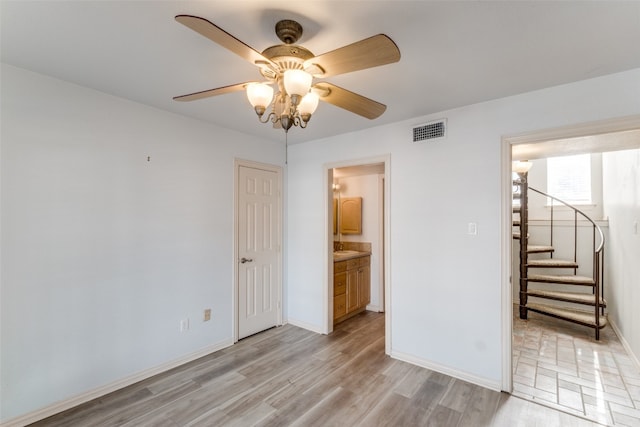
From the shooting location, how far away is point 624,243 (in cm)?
343

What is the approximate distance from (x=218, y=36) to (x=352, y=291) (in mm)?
3658

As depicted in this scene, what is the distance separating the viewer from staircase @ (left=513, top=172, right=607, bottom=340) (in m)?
3.72

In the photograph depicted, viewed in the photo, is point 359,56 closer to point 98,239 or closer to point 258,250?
point 98,239

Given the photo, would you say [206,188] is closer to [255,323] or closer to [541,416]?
[255,323]

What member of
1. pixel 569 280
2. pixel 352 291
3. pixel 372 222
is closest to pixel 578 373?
pixel 569 280

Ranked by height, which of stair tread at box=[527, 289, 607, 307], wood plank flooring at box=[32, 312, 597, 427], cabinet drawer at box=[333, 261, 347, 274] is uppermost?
cabinet drawer at box=[333, 261, 347, 274]

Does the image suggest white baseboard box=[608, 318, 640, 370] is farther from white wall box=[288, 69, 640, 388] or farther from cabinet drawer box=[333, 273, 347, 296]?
cabinet drawer box=[333, 273, 347, 296]

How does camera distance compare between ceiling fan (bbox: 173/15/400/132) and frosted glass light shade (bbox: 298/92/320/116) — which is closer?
ceiling fan (bbox: 173/15/400/132)

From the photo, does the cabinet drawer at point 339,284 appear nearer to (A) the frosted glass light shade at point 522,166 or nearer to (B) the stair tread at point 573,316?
(B) the stair tread at point 573,316

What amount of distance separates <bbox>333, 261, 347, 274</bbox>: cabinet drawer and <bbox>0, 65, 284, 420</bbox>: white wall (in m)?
1.47

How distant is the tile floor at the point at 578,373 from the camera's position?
2.19 m

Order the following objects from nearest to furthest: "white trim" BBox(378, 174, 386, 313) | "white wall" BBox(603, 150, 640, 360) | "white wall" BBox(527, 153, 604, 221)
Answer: "white wall" BBox(603, 150, 640, 360) < "white trim" BBox(378, 174, 386, 313) < "white wall" BBox(527, 153, 604, 221)

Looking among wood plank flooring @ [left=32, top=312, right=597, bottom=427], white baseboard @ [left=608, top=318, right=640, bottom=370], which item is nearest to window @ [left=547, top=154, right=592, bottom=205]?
white baseboard @ [left=608, top=318, right=640, bottom=370]

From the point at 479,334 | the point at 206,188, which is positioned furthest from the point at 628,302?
the point at 206,188
